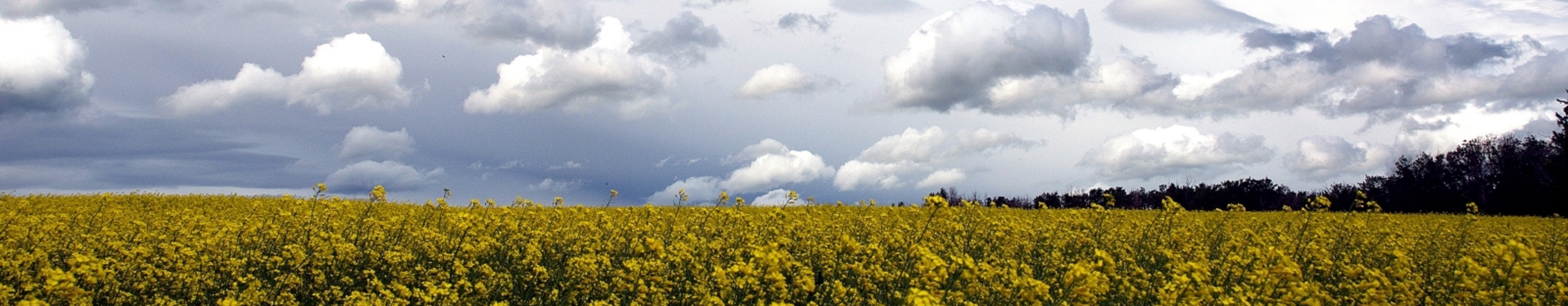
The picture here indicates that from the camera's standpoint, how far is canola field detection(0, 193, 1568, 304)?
17.6 ft

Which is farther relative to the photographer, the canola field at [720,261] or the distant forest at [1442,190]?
the distant forest at [1442,190]

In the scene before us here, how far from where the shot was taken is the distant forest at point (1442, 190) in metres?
36.8

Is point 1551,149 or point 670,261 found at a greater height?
point 1551,149

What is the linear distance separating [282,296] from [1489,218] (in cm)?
3140

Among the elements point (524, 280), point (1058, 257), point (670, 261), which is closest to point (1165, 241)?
point (1058, 257)

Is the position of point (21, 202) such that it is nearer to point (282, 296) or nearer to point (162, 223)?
point (162, 223)

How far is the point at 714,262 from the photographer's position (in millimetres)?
7598

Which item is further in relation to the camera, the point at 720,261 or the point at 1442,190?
the point at 1442,190

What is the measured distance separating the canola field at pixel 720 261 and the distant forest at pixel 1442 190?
22141 millimetres

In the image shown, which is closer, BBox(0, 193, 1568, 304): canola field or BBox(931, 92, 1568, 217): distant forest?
BBox(0, 193, 1568, 304): canola field

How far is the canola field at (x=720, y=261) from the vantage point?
536 centimetres

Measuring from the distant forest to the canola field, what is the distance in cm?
2214

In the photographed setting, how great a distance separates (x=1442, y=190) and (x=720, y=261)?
53.9m

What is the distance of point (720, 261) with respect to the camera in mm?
7898
